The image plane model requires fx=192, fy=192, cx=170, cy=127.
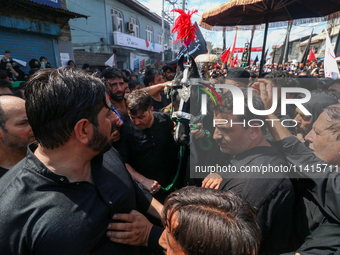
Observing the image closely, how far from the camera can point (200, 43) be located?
4191 mm

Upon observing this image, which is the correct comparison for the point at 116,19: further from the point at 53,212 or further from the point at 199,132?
the point at 53,212

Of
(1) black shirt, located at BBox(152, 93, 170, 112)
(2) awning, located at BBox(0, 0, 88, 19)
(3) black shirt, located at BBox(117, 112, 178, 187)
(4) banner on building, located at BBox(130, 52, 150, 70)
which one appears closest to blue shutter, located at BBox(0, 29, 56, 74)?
(2) awning, located at BBox(0, 0, 88, 19)

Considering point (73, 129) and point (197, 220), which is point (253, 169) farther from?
point (73, 129)

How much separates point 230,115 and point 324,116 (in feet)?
2.13

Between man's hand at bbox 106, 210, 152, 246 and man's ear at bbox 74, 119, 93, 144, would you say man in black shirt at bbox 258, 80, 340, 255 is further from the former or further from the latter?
man's ear at bbox 74, 119, 93, 144

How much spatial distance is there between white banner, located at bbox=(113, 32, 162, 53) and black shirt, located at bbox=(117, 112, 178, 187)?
1813cm

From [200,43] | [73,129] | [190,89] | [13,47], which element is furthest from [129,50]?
[73,129]

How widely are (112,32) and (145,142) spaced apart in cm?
1935

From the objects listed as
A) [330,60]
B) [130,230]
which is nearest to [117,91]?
[130,230]

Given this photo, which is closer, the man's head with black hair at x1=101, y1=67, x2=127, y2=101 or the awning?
the man's head with black hair at x1=101, y1=67, x2=127, y2=101

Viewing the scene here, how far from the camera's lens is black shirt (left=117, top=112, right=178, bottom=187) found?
252 cm

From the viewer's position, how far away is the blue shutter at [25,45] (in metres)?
8.08

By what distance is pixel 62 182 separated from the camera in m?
1.09

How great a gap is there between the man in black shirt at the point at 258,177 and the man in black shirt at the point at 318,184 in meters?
0.10
